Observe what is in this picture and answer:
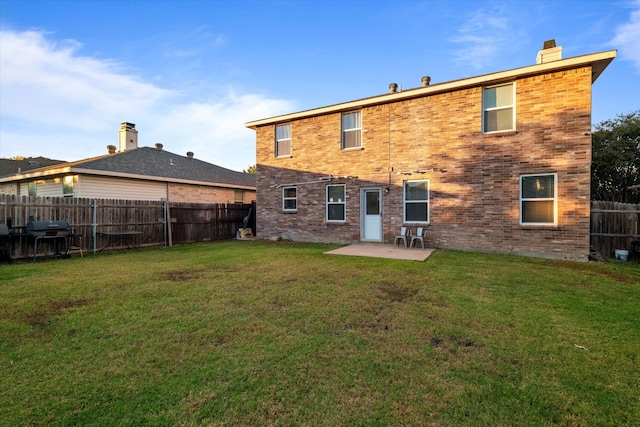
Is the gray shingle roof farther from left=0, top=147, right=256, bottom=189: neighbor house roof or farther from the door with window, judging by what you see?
the door with window

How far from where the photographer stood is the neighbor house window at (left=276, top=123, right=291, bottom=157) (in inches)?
541

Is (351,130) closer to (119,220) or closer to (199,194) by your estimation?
(119,220)

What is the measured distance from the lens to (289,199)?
539 inches

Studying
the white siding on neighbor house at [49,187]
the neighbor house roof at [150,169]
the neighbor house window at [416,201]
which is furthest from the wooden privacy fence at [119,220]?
the neighbor house window at [416,201]

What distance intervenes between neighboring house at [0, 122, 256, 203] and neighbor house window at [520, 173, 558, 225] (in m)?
16.4

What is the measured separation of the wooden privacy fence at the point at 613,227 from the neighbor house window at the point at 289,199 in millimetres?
10532

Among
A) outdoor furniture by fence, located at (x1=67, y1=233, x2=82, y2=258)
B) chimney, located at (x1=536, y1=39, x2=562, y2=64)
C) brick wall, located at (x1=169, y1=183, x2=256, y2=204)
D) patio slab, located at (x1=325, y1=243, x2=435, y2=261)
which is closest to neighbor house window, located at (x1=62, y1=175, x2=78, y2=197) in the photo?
brick wall, located at (x1=169, y1=183, x2=256, y2=204)

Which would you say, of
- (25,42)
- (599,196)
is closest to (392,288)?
(25,42)

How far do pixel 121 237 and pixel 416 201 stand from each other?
38.3 ft

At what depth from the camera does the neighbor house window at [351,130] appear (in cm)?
1203

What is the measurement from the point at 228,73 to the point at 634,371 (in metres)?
15.1

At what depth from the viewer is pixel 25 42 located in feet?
31.1

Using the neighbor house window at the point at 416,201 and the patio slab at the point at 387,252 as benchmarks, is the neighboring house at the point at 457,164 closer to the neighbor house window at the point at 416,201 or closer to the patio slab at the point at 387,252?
the neighbor house window at the point at 416,201

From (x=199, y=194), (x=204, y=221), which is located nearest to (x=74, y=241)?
→ (x=204, y=221)
